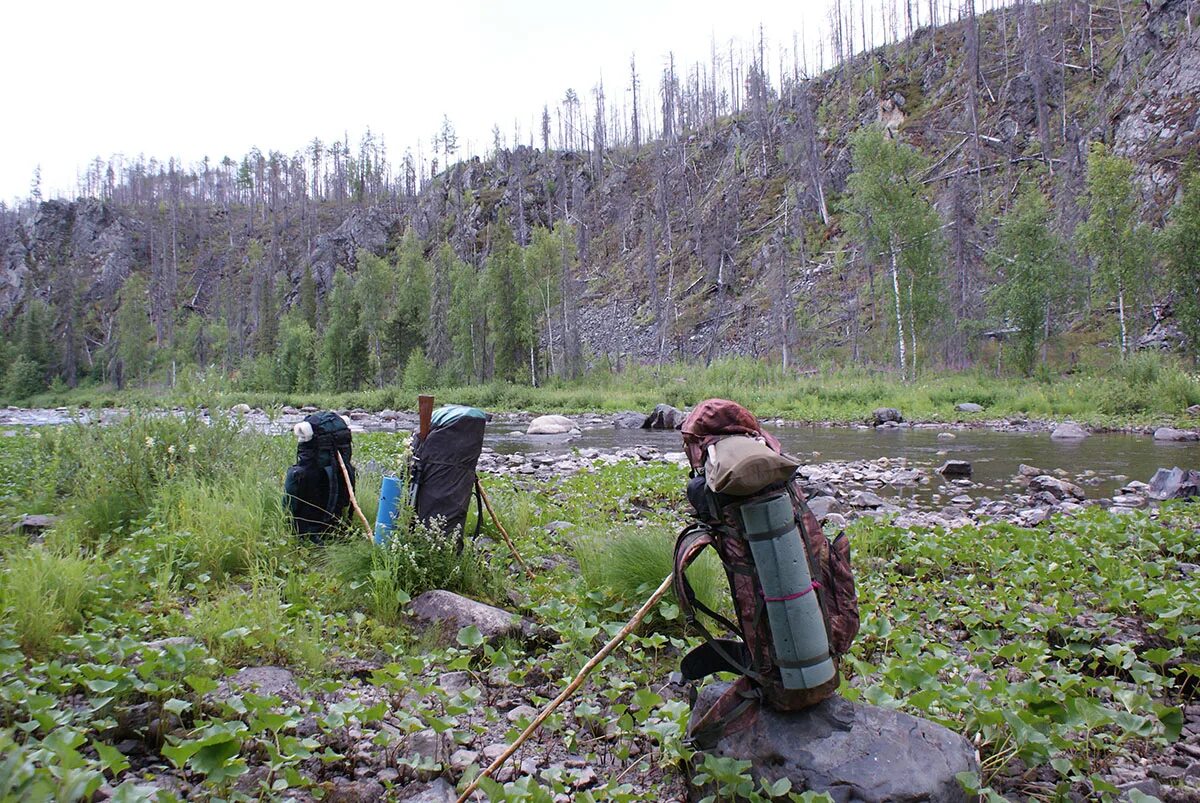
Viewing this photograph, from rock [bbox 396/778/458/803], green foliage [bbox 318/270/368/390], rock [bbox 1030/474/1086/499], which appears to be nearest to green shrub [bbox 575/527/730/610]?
rock [bbox 396/778/458/803]

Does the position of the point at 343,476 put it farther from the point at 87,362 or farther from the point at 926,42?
the point at 87,362

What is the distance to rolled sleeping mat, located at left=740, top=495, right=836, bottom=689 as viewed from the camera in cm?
242

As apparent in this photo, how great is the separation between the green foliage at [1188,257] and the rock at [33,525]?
108 ft

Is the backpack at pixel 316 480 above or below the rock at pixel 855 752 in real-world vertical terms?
above

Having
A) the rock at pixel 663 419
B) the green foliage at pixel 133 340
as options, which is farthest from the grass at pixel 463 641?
the green foliage at pixel 133 340

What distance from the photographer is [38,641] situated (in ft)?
10.3

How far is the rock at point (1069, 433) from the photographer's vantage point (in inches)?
710

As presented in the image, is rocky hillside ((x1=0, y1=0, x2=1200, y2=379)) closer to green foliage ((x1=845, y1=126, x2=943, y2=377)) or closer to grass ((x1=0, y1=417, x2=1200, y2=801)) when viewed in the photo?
green foliage ((x1=845, y1=126, x2=943, y2=377))

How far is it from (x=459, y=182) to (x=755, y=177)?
47.0 meters

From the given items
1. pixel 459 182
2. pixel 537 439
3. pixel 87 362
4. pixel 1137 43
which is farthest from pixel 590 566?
pixel 459 182

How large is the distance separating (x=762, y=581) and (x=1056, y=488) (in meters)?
10.1

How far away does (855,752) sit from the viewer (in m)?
2.45

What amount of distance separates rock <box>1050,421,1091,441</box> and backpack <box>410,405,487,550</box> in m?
18.6

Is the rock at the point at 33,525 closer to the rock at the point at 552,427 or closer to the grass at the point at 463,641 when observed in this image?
the grass at the point at 463,641
